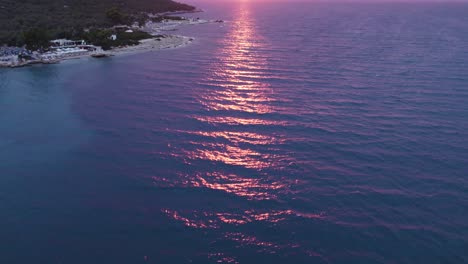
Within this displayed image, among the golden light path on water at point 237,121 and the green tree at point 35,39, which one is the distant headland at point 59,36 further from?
the golden light path on water at point 237,121

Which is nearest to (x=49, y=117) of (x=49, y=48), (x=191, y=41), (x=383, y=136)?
(x=383, y=136)

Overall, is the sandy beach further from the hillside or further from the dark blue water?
the hillside

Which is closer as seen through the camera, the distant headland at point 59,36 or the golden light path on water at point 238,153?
the golden light path on water at point 238,153

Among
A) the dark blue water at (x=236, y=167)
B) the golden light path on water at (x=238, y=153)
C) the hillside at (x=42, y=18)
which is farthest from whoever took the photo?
the hillside at (x=42, y=18)

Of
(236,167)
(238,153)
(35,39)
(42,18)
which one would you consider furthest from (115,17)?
(236,167)

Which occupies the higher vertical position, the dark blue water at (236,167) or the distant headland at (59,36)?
the distant headland at (59,36)

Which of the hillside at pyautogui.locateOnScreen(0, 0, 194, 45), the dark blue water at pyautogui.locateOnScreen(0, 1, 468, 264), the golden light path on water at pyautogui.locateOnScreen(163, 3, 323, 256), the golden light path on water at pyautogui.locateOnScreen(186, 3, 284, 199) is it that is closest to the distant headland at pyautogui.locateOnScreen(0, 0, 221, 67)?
the hillside at pyautogui.locateOnScreen(0, 0, 194, 45)

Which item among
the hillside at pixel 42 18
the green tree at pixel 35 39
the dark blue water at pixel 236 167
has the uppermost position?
the hillside at pixel 42 18

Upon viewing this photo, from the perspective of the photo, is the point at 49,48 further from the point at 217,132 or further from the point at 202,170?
the point at 202,170

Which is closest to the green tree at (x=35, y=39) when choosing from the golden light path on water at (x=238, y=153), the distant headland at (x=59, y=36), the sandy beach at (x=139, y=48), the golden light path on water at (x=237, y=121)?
the distant headland at (x=59, y=36)
